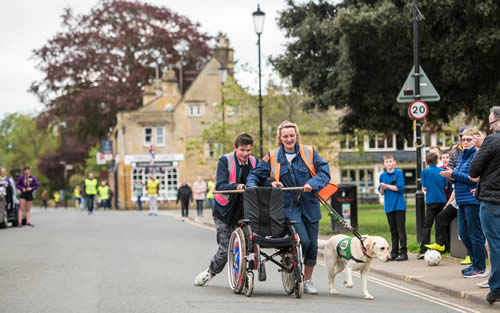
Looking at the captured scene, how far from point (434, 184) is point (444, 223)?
0.75m

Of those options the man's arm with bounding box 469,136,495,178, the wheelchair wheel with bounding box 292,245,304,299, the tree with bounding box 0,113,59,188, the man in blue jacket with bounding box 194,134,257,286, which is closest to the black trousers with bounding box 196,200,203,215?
the man in blue jacket with bounding box 194,134,257,286

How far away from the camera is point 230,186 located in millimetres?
9398

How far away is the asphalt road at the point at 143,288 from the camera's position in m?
8.22

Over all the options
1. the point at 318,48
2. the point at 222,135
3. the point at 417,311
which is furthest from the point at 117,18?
the point at 417,311

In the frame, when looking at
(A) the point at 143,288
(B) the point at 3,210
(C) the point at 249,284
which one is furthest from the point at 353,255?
(B) the point at 3,210

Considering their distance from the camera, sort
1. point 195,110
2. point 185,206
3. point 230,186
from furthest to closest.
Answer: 1. point 195,110
2. point 185,206
3. point 230,186

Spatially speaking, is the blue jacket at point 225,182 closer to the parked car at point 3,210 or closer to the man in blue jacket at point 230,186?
the man in blue jacket at point 230,186

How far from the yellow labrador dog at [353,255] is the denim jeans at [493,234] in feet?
3.76

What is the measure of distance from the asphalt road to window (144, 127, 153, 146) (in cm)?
4461

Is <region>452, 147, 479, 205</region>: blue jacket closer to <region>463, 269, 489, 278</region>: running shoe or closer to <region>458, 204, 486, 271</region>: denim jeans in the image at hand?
<region>458, 204, 486, 271</region>: denim jeans

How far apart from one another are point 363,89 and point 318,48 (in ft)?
5.93

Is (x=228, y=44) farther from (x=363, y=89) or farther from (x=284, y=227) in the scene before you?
(x=284, y=227)

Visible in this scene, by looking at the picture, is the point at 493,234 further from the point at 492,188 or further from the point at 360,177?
A: the point at 360,177

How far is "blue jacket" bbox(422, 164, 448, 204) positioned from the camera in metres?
13.2
